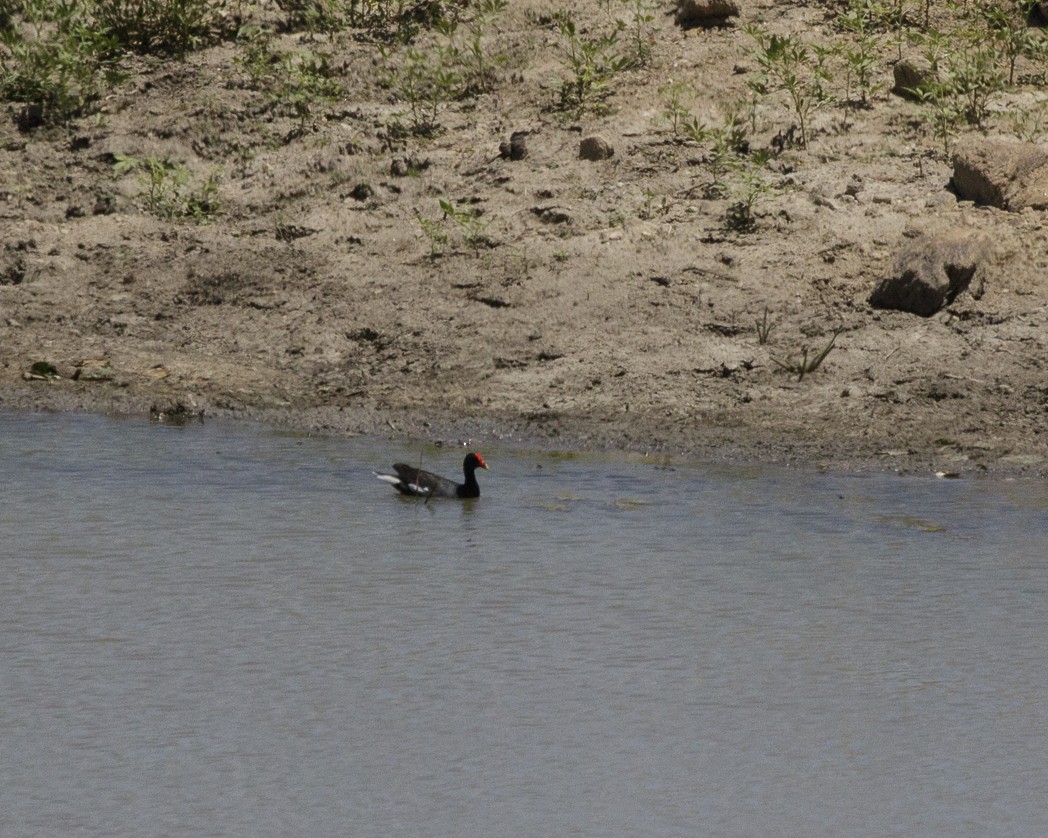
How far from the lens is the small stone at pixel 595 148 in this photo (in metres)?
14.4

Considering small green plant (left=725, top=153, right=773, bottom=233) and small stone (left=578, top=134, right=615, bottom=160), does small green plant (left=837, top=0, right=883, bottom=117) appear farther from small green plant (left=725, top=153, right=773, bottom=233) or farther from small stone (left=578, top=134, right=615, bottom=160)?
small stone (left=578, top=134, right=615, bottom=160)

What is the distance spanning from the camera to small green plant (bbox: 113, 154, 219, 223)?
572 inches

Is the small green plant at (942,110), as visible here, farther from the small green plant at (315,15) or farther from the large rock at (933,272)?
the small green plant at (315,15)

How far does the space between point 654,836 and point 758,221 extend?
8.24 meters

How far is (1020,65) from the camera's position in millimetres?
15094

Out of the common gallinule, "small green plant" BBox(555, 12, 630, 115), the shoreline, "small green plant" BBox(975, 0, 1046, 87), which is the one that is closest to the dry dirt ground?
the shoreline

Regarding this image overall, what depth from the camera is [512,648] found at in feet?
26.1

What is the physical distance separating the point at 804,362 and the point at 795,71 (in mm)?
3907

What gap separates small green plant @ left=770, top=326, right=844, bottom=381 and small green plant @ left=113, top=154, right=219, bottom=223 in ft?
16.0

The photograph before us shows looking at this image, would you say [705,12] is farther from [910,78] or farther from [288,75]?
[288,75]

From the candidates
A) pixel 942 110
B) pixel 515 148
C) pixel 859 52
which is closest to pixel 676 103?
pixel 515 148

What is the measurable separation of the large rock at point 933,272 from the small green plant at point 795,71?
6.58 ft

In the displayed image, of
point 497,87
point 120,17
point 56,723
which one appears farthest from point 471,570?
point 120,17

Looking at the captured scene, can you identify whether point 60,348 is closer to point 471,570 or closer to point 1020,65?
point 471,570
